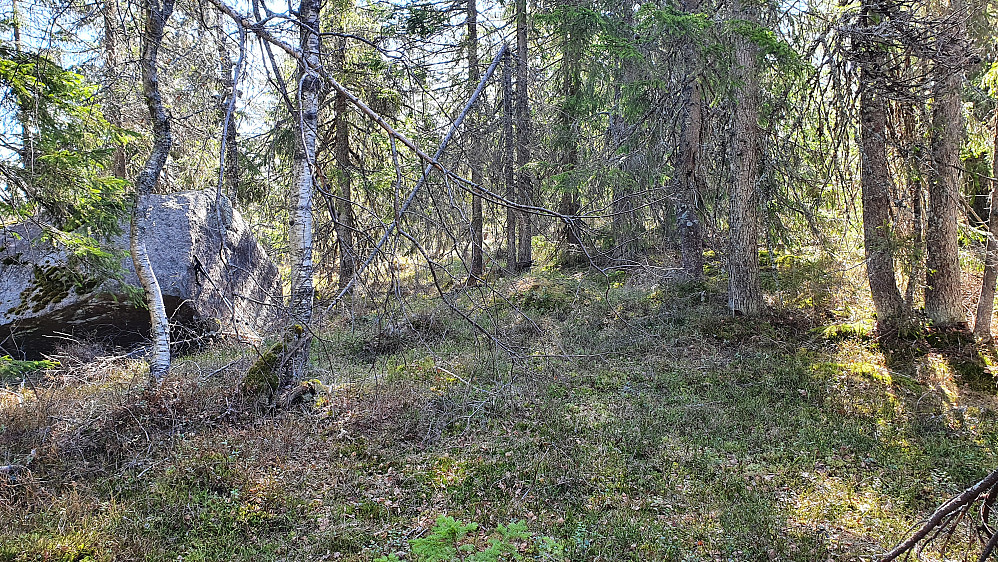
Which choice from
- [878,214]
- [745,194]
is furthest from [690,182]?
[878,214]

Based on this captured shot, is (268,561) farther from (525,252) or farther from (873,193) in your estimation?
(525,252)

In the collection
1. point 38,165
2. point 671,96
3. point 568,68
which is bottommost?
point 38,165

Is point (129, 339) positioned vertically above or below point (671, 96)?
below

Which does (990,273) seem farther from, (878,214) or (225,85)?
(225,85)

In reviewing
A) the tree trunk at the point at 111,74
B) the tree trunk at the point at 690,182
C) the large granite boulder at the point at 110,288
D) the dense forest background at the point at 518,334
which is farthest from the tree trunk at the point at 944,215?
the large granite boulder at the point at 110,288

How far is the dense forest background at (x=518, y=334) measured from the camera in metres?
4.59

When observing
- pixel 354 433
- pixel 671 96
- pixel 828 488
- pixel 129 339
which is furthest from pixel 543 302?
pixel 129 339

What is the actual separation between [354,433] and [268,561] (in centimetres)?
220

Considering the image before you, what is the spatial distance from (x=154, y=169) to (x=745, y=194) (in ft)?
29.8

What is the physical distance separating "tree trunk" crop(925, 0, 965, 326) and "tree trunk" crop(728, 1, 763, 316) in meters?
2.45

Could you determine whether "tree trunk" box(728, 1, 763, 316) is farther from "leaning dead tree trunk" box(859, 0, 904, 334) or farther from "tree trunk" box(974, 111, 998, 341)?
"tree trunk" box(974, 111, 998, 341)

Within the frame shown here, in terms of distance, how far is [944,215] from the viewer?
836 centimetres

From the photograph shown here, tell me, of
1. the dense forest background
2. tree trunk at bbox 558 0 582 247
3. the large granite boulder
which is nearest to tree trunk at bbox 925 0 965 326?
the dense forest background

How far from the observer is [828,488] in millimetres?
5496
